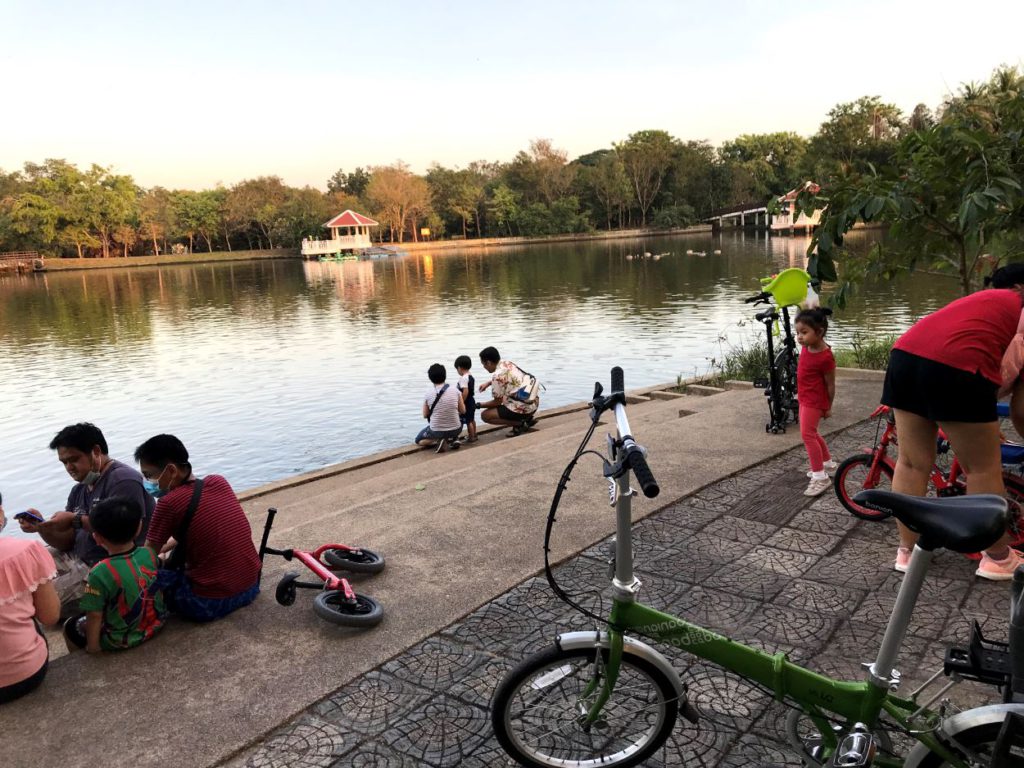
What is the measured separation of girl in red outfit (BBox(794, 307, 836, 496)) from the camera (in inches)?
194

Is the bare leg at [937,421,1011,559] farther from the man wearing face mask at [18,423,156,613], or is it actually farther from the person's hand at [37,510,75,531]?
the person's hand at [37,510,75,531]

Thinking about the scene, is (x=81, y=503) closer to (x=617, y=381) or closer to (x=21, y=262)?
(x=617, y=381)

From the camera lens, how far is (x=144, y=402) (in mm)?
14562

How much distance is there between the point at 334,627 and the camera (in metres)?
3.50

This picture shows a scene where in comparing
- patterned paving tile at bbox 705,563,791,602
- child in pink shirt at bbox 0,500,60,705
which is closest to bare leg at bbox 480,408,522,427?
patterned paving tile at bbox 705,563,791,602

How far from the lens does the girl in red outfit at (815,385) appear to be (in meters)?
4.93

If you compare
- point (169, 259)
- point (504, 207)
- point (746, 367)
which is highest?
point (504, 207)

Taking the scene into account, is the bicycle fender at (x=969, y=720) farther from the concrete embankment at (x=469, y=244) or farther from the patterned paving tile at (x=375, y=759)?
the concrete embankment at (x=469, y=244)

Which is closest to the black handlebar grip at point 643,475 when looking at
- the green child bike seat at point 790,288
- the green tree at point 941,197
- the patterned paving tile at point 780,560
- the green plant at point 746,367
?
the patterned paving tile at point 780,560

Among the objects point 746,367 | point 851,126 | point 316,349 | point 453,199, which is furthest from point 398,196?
point 746,367

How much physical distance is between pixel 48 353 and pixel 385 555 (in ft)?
67.7

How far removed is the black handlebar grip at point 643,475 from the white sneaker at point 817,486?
3.40 meters

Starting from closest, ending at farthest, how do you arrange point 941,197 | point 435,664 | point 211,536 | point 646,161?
point 435,664, point 211,536, point 941,197, point 646,161

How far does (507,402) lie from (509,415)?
186 millimetres
